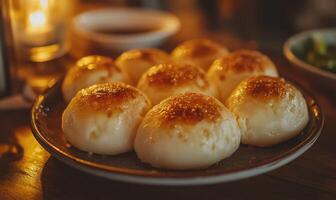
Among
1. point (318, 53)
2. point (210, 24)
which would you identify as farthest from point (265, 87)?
point (210, 24)

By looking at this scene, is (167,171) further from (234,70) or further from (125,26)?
(125,26)

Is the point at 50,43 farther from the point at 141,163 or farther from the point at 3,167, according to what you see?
the point at 141,163

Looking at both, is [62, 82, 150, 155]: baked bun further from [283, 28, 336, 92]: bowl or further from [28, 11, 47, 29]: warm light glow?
[28, 11, 47, 29]: warm light glow

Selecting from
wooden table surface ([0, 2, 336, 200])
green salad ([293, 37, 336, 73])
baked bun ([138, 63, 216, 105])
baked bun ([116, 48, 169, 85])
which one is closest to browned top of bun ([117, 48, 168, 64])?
baked bun ([116, 48, 169, 85])

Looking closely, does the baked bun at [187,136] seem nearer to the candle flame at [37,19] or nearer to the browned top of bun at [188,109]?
the browned top of bun at [188,109]

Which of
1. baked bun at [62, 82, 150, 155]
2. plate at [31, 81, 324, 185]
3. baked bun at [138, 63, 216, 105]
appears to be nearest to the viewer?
plate at [31, 81, 324, 185]
